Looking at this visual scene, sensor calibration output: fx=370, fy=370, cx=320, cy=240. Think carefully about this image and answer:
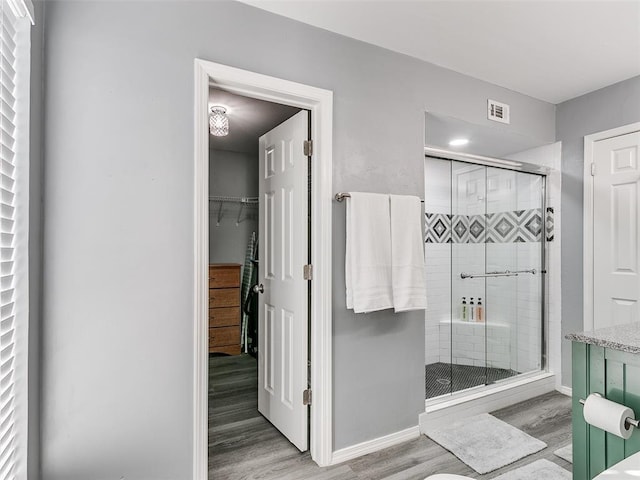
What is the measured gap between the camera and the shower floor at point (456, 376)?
2.84 m

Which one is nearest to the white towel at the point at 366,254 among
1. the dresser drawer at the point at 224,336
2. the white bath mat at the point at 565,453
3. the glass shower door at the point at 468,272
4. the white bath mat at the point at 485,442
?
the white bath mat at the point at 485,442

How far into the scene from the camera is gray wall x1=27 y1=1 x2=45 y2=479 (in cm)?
134

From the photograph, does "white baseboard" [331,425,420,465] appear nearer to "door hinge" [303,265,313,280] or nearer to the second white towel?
the second white towel

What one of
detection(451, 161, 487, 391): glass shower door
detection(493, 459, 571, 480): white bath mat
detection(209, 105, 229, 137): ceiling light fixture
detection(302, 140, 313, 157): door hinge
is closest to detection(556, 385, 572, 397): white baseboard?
detection(451, 161, 487, 391): glass shower door

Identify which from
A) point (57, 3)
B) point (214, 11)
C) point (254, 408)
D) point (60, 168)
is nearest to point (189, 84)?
point (214, 11)

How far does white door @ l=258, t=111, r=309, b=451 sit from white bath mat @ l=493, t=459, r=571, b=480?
1.14 meters

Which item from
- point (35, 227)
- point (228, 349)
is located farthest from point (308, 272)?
point (228, 349)

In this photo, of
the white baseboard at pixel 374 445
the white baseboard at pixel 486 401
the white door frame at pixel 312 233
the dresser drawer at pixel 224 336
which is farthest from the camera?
the dresser drawer at pixel 224 336

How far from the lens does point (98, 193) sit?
1.54 m

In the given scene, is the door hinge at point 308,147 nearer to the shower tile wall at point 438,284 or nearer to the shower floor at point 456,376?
the shower tile wall at point 438,284

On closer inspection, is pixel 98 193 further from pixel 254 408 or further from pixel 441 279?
pixel 441 279

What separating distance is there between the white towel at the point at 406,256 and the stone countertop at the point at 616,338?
0.84 m

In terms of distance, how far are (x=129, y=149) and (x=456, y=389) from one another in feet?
8.93

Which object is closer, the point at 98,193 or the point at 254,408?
the point at 98,193
